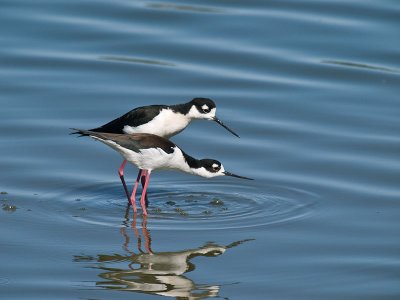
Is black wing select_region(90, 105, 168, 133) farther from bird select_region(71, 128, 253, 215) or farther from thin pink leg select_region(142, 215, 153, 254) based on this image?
thin pink leg select_region(142, 215, 153, 254)

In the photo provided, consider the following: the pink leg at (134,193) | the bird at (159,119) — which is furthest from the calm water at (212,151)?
the bird at (159,119)

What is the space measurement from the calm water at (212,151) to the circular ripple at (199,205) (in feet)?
0.09

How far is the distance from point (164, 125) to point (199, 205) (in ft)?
3.68

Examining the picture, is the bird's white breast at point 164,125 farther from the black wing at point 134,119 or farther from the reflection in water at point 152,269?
the reflection in water at point 152,269

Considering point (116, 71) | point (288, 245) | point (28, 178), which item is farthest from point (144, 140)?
point (116, 71)

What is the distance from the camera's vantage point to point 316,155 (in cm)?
1202

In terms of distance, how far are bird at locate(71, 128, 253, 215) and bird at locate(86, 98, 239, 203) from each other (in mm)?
371

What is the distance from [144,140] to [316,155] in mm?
2181

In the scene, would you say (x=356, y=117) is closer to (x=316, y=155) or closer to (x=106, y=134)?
(x=316, y=155)

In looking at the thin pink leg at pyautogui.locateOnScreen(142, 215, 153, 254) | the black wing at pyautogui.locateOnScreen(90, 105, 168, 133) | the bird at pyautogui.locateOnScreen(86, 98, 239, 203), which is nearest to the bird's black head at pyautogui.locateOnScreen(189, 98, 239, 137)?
the bird at pyautogui.locateOnScreen(86, 98, 239, 203)

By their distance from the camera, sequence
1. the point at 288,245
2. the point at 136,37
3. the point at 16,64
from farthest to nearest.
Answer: the point at 136,37 → the point at 16,64 → the point at 288,245

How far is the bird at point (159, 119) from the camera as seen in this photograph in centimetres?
1132

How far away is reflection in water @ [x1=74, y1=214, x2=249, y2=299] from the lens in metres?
8.45

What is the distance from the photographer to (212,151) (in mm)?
12344
